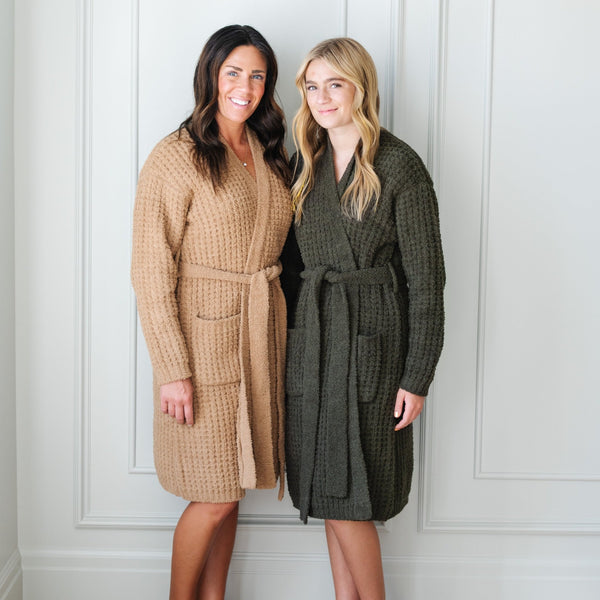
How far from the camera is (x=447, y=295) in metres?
1.99

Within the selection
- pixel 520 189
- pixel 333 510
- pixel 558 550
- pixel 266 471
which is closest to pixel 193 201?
pixel 266 471

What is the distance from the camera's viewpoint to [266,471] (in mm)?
1686

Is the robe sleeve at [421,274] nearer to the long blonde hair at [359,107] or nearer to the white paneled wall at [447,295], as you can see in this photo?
the long blonde hair at [359,107]

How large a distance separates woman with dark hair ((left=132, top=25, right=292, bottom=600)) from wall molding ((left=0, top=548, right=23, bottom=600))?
54cm

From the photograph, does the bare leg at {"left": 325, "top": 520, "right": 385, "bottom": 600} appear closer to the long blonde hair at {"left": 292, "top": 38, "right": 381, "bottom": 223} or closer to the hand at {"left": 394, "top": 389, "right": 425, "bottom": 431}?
the hand at {"left": 394, "top": 389, "right": 425, "bottom": 431}

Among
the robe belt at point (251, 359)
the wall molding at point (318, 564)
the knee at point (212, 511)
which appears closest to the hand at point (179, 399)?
the robe belt at point (251, 359)

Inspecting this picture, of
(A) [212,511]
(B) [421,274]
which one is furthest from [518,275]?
(A) [212,511]

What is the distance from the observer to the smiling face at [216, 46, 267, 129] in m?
1.63

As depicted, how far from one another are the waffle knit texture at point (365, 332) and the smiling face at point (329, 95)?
114mm

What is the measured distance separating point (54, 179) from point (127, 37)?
0.47 meters

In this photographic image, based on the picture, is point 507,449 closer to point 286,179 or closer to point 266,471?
point 266,471

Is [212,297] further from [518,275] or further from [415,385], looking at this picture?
[518,275]

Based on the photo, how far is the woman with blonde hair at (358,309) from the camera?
1576 millimetres

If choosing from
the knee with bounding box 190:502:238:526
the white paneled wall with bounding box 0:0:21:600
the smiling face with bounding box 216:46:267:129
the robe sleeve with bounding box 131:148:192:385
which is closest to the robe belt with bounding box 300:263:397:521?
the knee with bounding box 190:502:238:526
